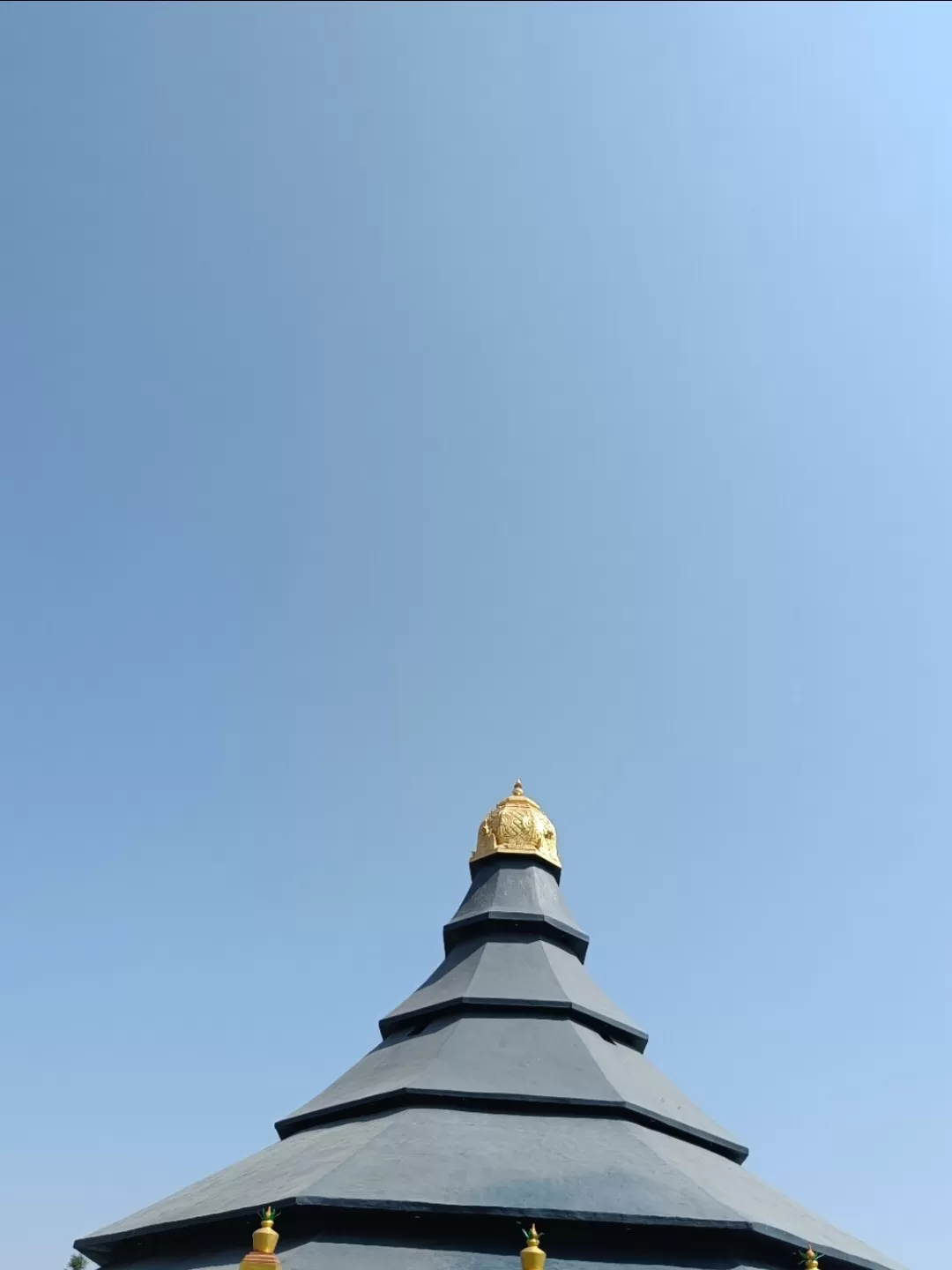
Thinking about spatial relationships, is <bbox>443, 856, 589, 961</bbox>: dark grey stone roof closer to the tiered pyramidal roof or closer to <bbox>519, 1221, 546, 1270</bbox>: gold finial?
the tiered pyramidal roof

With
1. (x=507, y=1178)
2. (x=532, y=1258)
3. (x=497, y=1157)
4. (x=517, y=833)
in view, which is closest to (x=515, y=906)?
(x=517, y=833)

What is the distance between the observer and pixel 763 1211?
1147 cm

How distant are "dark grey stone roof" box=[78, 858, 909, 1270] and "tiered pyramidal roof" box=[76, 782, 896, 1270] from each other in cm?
3

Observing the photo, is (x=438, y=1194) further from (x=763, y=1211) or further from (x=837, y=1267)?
(x=837, y=1267)

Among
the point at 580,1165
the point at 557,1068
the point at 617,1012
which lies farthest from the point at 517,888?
the point at 580,1165

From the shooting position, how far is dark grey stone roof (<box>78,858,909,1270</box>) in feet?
33.8

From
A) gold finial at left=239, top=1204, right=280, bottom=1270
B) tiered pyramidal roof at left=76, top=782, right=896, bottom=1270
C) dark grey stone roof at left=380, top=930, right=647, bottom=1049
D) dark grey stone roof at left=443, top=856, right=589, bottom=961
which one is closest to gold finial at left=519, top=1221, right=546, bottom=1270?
tiered pyramidal roof at left=76, top=782, right=896, bottom=1270

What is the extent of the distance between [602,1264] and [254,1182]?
4.63m

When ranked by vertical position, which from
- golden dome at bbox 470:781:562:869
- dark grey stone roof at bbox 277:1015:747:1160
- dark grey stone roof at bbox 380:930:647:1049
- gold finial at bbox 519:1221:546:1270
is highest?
golden dome at bbox 470:781:562:869

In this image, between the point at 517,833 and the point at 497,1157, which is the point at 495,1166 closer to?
the point at 497,1157

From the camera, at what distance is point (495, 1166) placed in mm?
11078

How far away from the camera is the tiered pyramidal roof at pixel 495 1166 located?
10.3 metres

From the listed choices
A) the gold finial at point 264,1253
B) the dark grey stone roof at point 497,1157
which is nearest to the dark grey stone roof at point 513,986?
the dark grey stone roof at point 497,1157

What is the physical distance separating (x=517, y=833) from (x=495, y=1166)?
10781 mm
